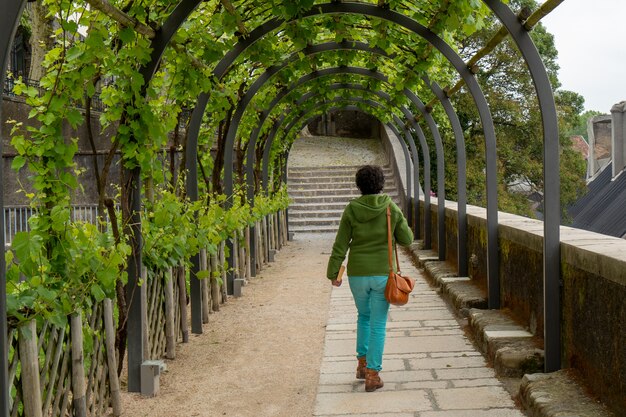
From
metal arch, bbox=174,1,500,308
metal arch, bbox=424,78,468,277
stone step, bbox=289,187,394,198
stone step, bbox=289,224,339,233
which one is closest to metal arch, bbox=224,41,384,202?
metal arch, bbox=424,78,468,277

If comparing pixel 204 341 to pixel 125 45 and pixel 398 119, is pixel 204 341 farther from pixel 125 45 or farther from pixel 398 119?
pixel 398 119

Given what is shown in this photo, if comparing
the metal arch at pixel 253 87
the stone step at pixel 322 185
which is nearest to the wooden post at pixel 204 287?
the metal arch at pixel 253 87

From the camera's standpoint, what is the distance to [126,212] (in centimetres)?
526

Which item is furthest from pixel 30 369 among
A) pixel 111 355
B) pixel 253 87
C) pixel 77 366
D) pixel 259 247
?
pixel 259 247

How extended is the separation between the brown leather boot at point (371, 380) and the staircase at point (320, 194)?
13.7m

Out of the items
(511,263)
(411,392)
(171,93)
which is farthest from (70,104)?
(511,263)

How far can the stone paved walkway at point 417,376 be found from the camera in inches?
181

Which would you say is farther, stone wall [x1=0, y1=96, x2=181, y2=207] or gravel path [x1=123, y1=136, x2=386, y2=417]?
stone wall [x1=0, y1=96, x2=181, y2=207]

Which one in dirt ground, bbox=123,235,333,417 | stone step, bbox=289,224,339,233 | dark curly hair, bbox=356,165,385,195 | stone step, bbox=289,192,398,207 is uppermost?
dark curly hair, bbox=356,165,385,195

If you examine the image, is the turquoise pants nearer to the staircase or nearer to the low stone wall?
the low stone wall

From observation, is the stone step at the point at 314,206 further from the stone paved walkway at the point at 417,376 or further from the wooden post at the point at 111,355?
the wooden post at the point at 111,355

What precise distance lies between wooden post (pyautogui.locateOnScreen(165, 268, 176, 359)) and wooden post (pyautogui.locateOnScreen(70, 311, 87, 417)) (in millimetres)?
1862

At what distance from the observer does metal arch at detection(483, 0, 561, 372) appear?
4.79 metres

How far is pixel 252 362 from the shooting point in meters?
6.11
